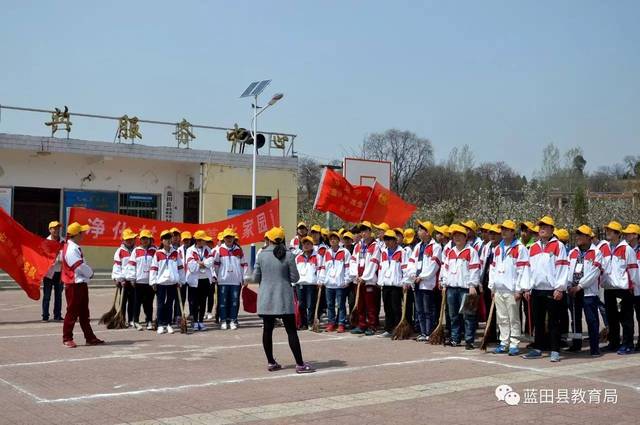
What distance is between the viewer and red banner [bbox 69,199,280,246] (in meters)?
15.9

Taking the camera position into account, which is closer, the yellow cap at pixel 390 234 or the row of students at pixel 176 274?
the yellow cap at pixel 390 234

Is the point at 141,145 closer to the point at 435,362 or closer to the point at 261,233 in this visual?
the point at 261,233

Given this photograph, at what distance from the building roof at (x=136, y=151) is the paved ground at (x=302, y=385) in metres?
13.6

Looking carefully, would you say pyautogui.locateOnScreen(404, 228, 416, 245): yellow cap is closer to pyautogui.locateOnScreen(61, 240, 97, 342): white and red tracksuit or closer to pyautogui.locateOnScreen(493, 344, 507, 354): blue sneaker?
pyautogui.locateOnScreen(493, 344, 507, 354): blue sneaker

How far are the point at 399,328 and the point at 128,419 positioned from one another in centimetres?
662

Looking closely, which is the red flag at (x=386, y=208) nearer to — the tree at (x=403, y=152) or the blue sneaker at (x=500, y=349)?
the blue sneaker at (x=500, y=349)

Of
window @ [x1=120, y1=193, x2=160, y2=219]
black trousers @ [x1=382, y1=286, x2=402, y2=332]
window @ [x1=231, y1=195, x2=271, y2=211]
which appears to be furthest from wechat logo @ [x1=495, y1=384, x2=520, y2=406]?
window @ [x1=231, y1=195, x2=271, y2=211]

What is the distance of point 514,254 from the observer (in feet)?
35.4

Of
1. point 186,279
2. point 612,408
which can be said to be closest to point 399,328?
point 186,279

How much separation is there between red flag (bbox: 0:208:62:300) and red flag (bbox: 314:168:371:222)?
6161 mm

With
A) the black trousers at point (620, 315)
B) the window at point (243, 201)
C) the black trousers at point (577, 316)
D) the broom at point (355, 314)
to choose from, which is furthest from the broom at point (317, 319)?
the window at point (243, 201)

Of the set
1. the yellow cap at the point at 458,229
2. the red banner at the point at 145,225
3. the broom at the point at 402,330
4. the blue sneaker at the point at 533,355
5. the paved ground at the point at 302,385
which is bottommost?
the paved ground at the point at 302,385

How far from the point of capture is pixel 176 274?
13.6m

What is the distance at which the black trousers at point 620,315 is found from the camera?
1099 cm
